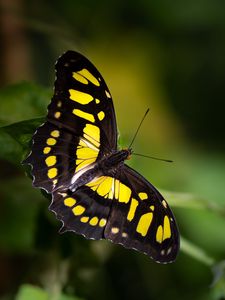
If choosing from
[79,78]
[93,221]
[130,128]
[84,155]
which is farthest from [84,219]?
[130,128]

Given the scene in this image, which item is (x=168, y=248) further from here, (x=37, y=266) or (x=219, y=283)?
(x=37, y=266)

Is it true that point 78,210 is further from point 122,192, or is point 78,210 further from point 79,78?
point 79,78

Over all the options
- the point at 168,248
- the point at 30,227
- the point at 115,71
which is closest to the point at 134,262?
the point at 30,227

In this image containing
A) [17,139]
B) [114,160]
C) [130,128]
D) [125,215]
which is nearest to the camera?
[17,139]

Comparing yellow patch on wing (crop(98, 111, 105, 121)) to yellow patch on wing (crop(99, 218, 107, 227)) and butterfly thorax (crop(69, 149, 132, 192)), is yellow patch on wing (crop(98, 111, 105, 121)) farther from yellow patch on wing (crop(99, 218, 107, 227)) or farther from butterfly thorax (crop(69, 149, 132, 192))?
yellow patch on wing (crop(99, 218, 107, 227))

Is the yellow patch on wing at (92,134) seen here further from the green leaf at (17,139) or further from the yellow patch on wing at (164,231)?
the yellow patch on wing at (164,231)
